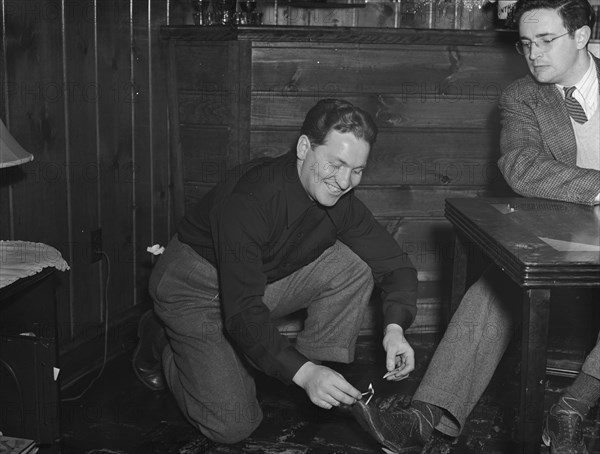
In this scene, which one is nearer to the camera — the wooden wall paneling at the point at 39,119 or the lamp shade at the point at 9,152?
the lamp shade at the point at 9,152

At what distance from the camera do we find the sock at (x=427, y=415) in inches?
89.3

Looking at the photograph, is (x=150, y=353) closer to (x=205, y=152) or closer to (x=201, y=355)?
(x=201, y=355)

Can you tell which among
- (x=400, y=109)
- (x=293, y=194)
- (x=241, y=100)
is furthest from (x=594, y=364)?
(x=241, y=100)

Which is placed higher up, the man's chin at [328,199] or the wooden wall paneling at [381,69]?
the wooden wall paneling at [381,69]

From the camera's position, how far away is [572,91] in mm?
2656

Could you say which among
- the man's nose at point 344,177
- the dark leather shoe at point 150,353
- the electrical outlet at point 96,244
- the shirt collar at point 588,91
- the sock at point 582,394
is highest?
the shirt collar at point 588,91

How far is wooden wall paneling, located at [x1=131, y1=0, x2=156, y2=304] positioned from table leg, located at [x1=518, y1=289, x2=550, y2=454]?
6.06 ft

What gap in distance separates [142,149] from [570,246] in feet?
6.29

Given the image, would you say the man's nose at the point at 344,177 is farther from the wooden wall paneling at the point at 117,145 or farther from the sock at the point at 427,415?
the wooden wall paneling at the point at 117,145

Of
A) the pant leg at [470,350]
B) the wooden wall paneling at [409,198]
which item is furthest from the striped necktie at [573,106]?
the wooden wall paneling at [409,198]

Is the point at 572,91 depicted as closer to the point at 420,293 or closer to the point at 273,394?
the point at 420,293

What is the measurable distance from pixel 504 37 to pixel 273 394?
1.65 m

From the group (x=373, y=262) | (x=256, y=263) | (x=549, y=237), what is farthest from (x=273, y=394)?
(x=549, y=237)

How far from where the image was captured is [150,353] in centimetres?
290
